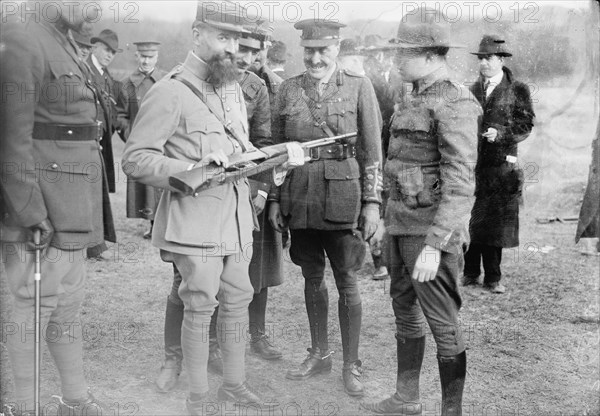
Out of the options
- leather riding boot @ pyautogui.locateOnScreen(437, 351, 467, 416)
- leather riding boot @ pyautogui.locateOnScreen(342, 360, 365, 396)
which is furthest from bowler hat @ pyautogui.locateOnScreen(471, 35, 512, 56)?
leather riding boot @ pyautogui.locateOnScreen(342, 360, 365, 396)

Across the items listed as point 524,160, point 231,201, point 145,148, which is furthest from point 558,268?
point 145,148

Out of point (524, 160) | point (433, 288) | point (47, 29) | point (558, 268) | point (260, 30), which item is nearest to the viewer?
point (47, 29)

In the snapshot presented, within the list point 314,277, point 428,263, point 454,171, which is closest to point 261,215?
point 314,277

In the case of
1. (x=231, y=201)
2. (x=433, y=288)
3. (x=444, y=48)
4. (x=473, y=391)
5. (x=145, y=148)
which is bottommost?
(x=473, y=391)

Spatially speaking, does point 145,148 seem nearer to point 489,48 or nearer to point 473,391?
point 489,48

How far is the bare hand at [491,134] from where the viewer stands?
14.4 feet

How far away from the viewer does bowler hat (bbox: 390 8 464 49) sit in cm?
377

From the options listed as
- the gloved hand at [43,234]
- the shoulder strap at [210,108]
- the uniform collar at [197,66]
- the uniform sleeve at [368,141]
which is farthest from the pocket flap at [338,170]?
the gloved hand at [43,234]

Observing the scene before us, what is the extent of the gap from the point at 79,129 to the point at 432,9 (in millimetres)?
1868

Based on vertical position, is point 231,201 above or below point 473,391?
above

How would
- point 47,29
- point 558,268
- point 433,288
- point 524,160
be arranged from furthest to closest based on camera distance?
point 558,268
point 524,160
point 433,288
point 47,29

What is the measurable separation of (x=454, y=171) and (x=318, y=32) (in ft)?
3.61

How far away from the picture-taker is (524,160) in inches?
177

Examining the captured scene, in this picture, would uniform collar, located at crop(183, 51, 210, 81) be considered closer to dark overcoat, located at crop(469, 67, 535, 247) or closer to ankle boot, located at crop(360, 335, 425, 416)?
dark overcoat, located at crop(469, 67, 535, 247)
